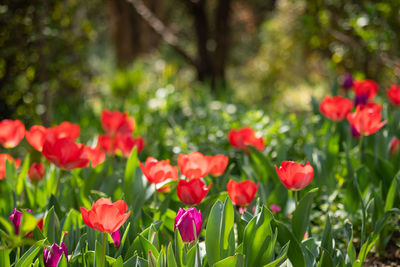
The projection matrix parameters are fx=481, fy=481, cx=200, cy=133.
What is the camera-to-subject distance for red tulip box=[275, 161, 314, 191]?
1469mm

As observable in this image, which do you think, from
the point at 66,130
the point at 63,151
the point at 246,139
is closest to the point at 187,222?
the point at 63,151

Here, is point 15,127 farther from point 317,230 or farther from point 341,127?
point 341,127

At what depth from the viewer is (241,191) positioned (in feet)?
5.15

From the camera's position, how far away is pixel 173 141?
3.03m

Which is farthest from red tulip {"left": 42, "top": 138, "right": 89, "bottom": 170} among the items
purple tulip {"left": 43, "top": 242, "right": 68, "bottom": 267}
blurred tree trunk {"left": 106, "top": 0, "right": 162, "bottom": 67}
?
blurred tree trunk {"left": 106, "top": 0, "right": 162, "bottom": 67}

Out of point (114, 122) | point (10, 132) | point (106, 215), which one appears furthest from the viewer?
point (114, 122)

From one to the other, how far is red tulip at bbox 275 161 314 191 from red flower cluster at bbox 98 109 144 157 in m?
0.85

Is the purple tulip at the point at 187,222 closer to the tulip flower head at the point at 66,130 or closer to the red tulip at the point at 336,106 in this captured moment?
the tulip flower head at the point at 66,130

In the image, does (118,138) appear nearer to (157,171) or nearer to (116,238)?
(157,171)

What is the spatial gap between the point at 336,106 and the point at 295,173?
39.1 inches

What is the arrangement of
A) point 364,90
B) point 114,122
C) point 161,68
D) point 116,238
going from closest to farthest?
point 116,238
point 114,122
point 364,90
point 161,68

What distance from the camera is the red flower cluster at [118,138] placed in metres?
2.19

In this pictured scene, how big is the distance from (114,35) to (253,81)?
2855mm

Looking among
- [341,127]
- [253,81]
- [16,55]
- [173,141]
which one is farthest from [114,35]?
[341,127]
